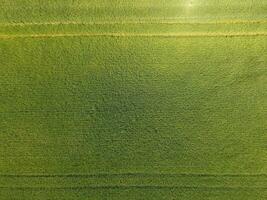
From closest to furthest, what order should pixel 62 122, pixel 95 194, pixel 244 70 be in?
pixel 95 194 → pixel 62 122 → pixel 244 70

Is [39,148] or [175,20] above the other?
[175,20]

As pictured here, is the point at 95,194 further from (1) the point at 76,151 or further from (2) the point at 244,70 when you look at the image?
(2) the point at 244,70

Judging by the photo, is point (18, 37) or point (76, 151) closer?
point (76, 151)

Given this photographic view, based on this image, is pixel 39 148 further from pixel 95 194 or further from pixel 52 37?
pixel 52 37

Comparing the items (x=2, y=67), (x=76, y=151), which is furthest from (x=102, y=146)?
(x=2, y=67)

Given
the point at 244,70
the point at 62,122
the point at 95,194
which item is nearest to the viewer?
the point at 95,194

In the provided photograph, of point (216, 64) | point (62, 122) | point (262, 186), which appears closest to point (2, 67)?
point (62, 122)
